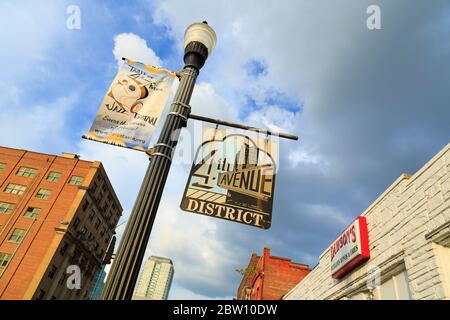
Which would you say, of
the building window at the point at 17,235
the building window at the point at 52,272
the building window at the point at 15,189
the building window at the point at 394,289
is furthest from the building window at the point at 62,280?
the building window at the point at 394,289

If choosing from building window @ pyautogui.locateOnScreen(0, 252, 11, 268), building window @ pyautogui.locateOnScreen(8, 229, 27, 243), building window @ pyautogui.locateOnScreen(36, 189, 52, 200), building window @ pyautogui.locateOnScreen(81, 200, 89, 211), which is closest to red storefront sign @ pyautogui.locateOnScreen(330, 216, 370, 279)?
building window @ pyautogui.locateOnScreen(81, 200, 89, 211)

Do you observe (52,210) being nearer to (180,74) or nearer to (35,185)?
(35,185)

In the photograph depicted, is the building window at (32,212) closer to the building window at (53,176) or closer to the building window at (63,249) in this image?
the building window at (53,176)

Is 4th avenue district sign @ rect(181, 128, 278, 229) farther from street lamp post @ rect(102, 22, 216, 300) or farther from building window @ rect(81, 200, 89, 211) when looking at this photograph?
building window @ rect(81, 200, 89, 211)

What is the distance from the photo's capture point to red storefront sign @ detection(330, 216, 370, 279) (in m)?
8.75

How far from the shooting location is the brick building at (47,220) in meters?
40.2

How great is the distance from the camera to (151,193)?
3.85 m

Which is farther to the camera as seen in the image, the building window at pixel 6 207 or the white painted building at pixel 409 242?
the building window at pixel 6 207

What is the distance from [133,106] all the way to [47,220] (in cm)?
4879

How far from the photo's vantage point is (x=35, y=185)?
156ft

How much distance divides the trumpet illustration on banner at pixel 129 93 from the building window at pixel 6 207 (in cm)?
5159

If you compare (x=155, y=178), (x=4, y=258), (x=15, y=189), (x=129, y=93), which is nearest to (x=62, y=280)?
(x=4, y=258)
